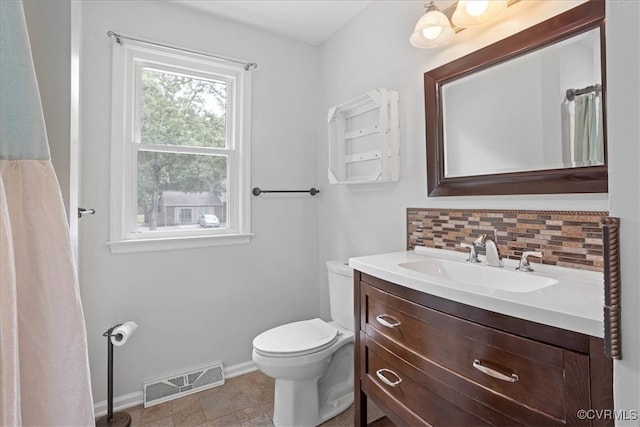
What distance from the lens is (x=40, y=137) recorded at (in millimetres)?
446

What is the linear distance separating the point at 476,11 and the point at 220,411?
238 cm

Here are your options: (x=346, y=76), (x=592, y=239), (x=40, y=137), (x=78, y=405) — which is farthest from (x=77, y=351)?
(x=346, y=76)

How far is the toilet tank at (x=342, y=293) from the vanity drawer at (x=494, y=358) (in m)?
0.56

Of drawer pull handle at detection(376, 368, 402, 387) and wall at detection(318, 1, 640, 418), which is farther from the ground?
wall at detection(318, 1, 640, 418)

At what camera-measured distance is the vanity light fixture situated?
130cm

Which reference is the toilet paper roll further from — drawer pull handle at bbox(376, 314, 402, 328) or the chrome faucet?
the chrome faucet

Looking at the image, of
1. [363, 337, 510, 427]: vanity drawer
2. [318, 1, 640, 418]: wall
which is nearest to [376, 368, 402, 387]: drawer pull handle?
[363, 337, 510, 427]: vanity drawer

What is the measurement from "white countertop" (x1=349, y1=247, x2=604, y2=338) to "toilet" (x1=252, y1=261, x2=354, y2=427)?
577 millimetres

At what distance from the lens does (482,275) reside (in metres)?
1.30

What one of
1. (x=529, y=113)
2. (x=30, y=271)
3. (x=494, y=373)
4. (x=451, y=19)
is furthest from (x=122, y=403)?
(x=451, y=19)

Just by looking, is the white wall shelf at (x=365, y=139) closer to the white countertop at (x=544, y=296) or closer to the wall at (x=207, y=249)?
the wall at (x=207, y=249)

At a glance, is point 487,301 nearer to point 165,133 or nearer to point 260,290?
point 260,290

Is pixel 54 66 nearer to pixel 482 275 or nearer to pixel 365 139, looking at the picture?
pixel 482 275

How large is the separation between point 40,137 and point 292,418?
1.67m
